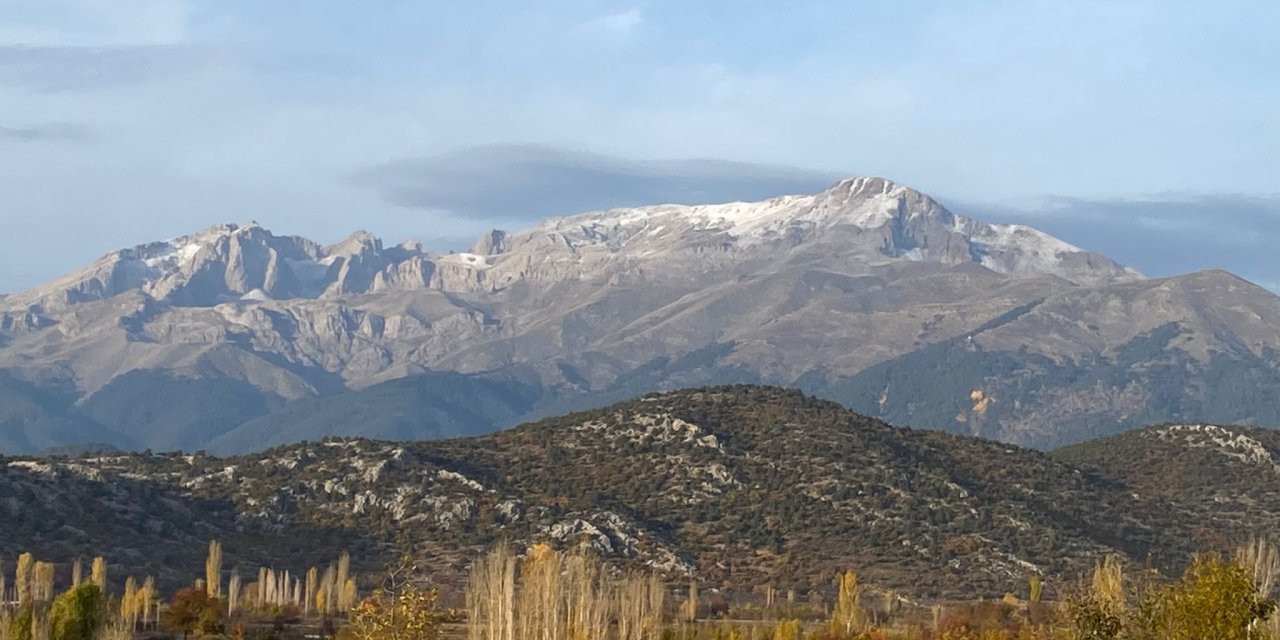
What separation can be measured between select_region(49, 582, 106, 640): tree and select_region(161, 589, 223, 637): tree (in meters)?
15.9

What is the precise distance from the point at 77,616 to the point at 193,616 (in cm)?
1948

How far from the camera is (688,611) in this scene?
144500 millimetres

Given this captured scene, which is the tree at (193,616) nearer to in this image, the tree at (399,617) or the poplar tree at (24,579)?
the poplar tree at (24,579)

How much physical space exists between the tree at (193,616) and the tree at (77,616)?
52.0 ft

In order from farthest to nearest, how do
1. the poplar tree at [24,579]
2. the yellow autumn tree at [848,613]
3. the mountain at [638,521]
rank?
the mountain at [638,521] < the poplar tree at [24,579] < the yellow autumn tree at [848,613]

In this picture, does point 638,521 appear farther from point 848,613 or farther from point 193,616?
point 193,616

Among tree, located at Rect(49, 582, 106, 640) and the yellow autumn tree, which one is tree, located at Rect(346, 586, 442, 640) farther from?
the yellow autumn tree

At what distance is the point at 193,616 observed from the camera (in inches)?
4788

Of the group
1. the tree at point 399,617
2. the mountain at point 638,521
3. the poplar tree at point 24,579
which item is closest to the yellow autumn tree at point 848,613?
the mountain at point 638,521

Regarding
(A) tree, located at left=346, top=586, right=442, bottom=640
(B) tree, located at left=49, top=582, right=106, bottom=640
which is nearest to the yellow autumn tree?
(B) tree, located at left=49, top=582, right=106, bottom=640

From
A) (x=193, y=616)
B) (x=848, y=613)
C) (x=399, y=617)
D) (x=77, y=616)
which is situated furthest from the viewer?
(x=848, y=613)

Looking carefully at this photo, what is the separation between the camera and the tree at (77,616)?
334 feet

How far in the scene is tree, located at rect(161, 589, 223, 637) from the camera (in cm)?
12131

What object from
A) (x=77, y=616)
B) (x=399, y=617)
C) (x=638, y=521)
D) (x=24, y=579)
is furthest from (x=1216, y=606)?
(x=638, y=521)
